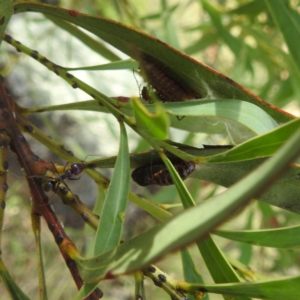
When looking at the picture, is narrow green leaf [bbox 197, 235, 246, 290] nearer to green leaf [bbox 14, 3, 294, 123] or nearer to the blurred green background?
green leaf [bbox 14, 3, 294, 123]

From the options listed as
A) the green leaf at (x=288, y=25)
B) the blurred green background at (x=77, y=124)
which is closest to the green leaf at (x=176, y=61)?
the green leaf at (x=288, y=25)

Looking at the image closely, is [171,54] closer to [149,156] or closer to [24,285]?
[149,156]

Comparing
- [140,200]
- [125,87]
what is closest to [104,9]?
[125,87]

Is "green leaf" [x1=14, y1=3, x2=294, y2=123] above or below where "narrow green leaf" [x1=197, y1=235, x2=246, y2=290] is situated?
above

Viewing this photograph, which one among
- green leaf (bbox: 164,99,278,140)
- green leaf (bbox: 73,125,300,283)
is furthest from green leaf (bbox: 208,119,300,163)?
green leaf (bbox: 73,125,300,283)

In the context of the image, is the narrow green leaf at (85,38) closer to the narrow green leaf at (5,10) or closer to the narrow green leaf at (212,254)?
the narrow green leaf at (5,10)
